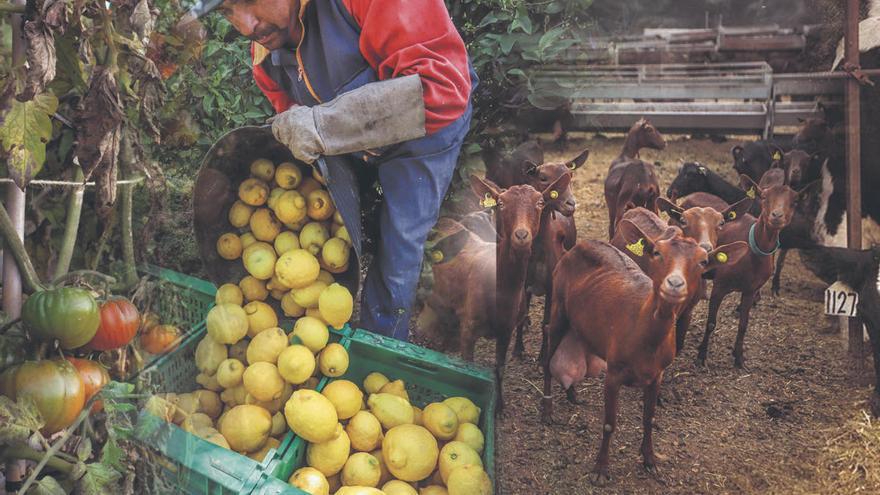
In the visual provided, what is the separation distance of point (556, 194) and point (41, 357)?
1.56 metres

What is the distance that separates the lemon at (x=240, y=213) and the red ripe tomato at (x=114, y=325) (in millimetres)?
552

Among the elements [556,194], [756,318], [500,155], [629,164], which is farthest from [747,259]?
[500,155]

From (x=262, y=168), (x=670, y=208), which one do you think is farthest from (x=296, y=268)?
(x=670, y=208)

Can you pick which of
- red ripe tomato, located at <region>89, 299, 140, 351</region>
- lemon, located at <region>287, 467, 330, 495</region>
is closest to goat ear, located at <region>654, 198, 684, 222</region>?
lemon, located at <region>287, 467, 330, 495</region>

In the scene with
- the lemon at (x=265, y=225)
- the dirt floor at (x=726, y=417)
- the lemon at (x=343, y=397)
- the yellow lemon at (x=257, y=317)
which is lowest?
the dirt floor at (x=726, y=417)

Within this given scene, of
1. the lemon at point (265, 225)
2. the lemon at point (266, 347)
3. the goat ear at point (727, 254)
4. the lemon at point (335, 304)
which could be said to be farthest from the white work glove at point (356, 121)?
the goat ear at point (727, 254)

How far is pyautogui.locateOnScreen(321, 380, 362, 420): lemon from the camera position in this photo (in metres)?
1.76

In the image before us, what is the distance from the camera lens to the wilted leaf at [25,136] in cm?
116

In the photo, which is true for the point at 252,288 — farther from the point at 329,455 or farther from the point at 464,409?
the point at 464,409

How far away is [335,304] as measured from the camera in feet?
5.95

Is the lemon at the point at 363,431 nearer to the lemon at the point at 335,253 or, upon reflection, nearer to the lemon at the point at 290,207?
the lemon at the point at 335,253

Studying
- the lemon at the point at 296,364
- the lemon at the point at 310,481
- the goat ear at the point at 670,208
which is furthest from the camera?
the goat ear at the point at 670,208

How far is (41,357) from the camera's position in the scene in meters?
1.23

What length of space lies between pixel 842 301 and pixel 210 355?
179 cm
